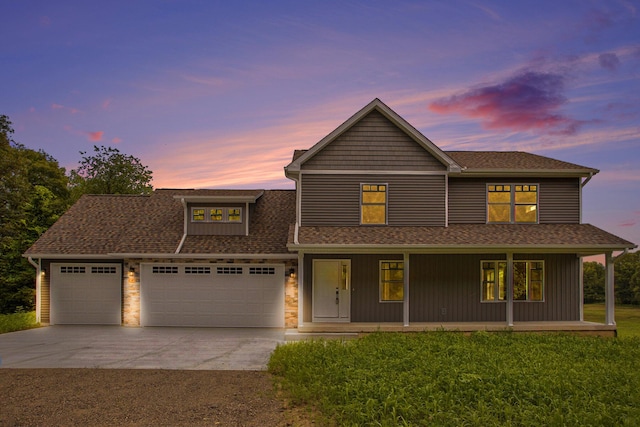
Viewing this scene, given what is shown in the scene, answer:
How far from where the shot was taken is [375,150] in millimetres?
16438

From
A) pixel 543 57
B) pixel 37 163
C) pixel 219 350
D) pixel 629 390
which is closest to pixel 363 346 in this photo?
pixel 219 350

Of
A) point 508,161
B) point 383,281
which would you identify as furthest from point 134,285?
point 508,161

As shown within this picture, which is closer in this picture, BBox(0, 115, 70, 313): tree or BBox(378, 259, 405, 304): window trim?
BBox(378, 259, 405, 304): window trim

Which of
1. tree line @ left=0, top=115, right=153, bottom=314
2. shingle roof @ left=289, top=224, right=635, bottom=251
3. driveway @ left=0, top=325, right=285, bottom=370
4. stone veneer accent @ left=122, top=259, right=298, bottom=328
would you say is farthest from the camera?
tree line @ left=0, top=115, right=153, bottom=314

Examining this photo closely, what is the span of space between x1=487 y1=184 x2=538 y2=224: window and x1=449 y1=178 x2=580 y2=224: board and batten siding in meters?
0.16

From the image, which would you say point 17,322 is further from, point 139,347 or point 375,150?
point 375,150

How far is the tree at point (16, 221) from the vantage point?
23016mm

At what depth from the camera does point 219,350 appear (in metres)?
12.9

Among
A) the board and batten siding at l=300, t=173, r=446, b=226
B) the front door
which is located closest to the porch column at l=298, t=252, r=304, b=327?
the front door

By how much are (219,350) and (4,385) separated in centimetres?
498

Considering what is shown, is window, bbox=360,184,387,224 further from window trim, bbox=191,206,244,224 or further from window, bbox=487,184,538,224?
window trim, bbox=191,206,244,224

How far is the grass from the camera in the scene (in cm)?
1683

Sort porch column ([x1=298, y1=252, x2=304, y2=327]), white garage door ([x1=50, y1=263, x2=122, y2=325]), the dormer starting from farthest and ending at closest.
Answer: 1. the dormer
2. white garage door ([x1=50, y1=263, x2=122, y2=325])
3. porch column ([x1=298, y1=252, x2=304, y2=327])

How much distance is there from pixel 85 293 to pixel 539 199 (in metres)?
16.8
